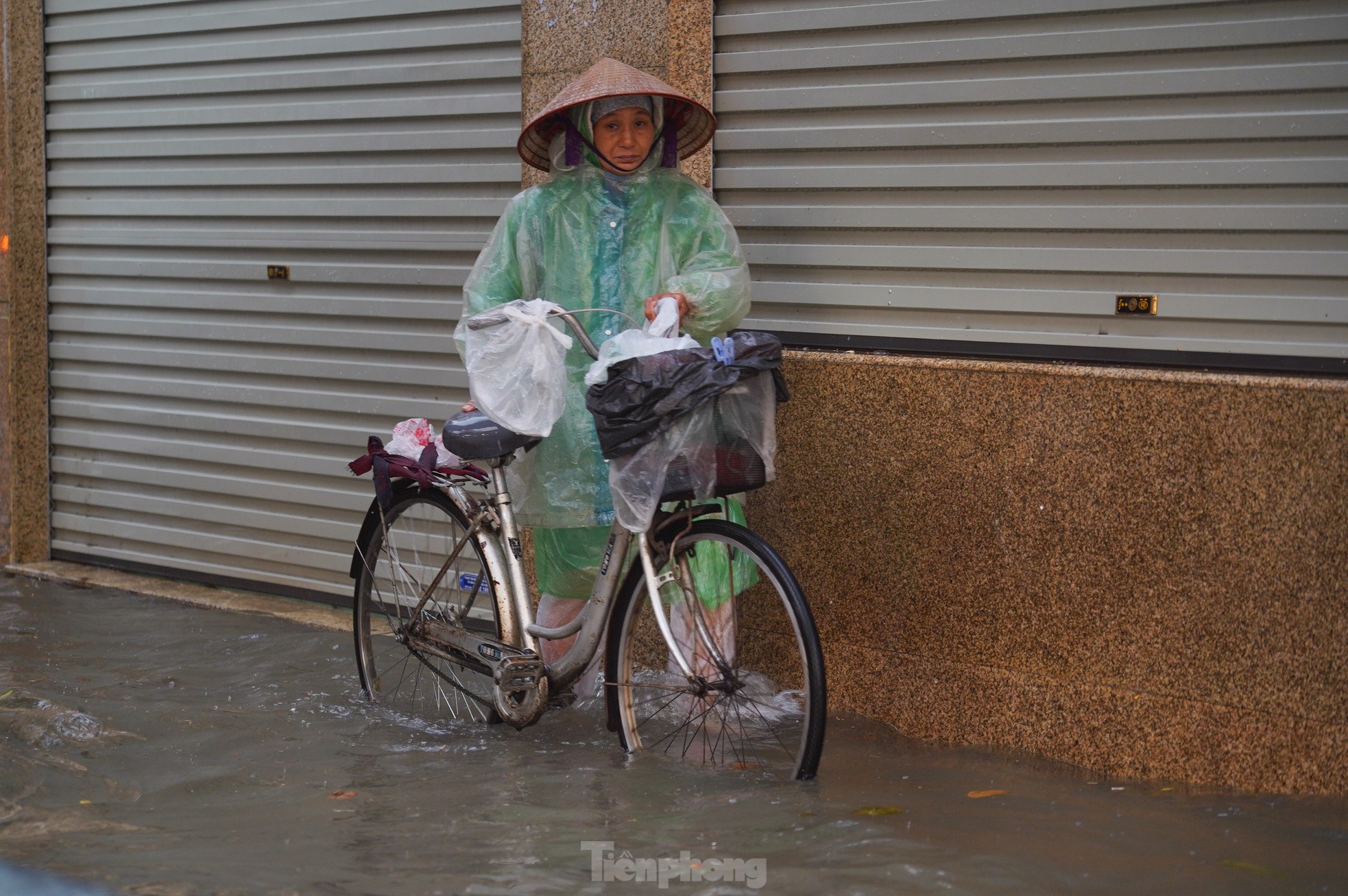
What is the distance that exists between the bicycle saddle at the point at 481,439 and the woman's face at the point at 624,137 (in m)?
0.92

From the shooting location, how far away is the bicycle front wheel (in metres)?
3.51

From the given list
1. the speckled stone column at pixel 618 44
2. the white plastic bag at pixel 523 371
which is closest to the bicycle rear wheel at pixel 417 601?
the white plastic bag at pixel 523 371

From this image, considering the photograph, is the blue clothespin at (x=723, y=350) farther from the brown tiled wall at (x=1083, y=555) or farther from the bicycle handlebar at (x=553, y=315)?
the brown tiled wall at (x=1083, y=555)

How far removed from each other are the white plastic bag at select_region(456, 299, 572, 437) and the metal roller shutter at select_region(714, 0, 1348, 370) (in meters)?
1.19

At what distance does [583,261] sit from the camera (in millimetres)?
4355

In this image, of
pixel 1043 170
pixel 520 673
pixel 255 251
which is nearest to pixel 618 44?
pixel 1043 170

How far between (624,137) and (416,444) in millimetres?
1220

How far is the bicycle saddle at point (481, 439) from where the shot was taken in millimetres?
4043

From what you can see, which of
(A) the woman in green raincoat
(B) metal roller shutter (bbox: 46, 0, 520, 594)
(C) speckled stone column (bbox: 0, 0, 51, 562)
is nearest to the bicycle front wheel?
(A) the woman in green raincoat

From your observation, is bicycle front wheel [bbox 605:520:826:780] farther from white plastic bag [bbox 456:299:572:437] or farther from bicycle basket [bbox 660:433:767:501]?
white plastic bag [bbox 456:299:572:437]

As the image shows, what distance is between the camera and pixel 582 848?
3197 millimetres

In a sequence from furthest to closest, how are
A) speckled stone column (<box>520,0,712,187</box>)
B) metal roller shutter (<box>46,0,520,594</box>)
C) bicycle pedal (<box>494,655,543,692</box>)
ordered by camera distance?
metal roller shutter (<box>46,0,520,594</box>)
speckled stone column (<box>520,0,712,187</box>)
bicycle pedal (<box>494,655,543,692</box>)

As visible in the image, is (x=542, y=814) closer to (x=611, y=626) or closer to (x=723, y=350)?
(x=611, y=626)

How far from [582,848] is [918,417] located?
1819 millimetres
